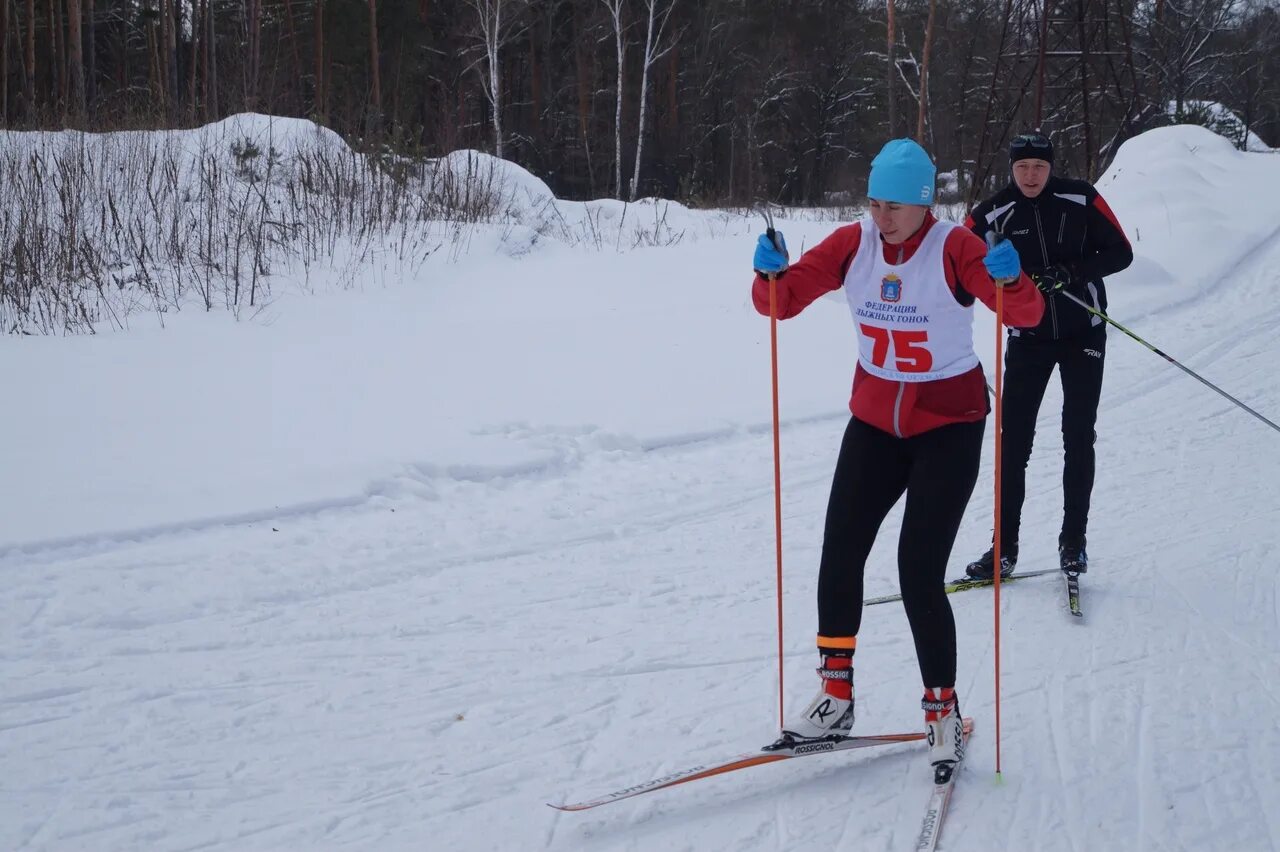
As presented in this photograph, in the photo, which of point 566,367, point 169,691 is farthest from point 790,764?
point 566,367

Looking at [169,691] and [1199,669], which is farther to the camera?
[1199,669]

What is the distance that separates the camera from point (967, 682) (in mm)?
3666

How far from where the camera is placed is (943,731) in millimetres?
3025

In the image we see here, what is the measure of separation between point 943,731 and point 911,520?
604mm

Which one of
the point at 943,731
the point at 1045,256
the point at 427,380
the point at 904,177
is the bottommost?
the point at 943,731

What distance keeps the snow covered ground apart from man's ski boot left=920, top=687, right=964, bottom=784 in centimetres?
8

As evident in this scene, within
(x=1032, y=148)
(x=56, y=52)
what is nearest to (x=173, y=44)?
(x=56, y=52)

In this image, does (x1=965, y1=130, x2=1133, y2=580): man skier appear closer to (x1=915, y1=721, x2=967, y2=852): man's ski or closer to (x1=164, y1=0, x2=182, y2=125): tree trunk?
(x1=915, y1=721, x2=967, y2=852): man's ski

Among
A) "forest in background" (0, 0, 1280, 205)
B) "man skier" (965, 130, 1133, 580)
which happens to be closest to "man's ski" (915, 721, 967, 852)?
"man skier" (965, 130, 1133, 580)

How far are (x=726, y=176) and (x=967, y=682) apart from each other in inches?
1241

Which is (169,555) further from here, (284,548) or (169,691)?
(169,691)

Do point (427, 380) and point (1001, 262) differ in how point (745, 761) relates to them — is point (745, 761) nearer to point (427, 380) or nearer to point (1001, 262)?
point (1001, 262)

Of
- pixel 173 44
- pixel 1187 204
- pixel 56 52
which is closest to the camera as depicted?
pixel 1187 204

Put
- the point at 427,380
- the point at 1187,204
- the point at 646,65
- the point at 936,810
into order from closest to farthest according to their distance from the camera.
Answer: the point at 936,810, the point at 427,380, the point at 1187,204, the point at 646,65
